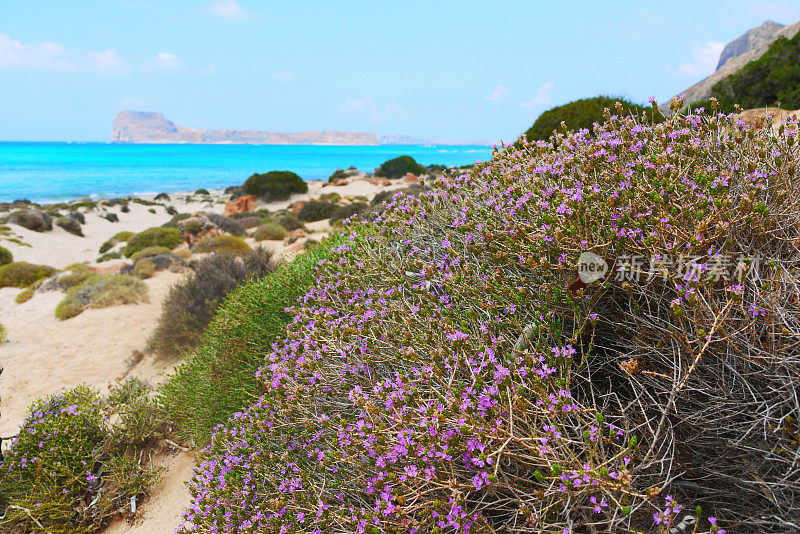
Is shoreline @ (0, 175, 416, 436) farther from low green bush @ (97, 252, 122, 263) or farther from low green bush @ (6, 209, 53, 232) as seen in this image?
low green bush @ (6, 209, 53, 232)

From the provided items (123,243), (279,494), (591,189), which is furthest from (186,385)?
(123,243)

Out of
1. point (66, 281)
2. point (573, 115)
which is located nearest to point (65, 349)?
point (66, 281)

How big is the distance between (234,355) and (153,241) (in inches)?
628

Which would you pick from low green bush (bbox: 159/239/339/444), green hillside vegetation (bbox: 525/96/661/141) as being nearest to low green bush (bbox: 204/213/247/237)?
green hillside vegetation (bbox: 525/96/661/141)

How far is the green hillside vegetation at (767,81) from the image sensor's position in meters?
11.6

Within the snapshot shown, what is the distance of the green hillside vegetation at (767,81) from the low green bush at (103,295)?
15.0 m

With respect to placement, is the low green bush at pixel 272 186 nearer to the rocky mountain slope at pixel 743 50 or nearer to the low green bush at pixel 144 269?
the low green bush at pixel 144 269

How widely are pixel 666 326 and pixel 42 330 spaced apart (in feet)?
39.8

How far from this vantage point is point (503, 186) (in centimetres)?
336

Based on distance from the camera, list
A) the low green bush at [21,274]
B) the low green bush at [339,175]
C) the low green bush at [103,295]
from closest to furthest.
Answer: the low green bush at [103,295] < the low green bush at [21,274] < the low green bush at [339,175]

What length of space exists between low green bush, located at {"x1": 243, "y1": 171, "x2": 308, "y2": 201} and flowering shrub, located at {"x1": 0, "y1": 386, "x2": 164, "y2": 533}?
25735 mm

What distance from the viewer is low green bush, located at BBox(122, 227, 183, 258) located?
1814 centimetres

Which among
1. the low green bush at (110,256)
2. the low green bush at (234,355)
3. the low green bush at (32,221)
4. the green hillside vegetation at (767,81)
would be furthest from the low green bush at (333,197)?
Result: the low green bush at (234,355)

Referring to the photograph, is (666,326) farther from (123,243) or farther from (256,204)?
(256,204)
